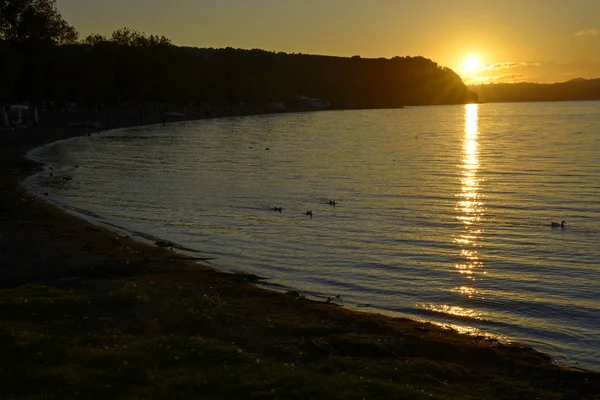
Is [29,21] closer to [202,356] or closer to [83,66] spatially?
[83,66]

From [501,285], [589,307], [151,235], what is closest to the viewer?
[589,307]

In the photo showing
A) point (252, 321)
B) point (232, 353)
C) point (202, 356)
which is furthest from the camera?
point (252, 321)

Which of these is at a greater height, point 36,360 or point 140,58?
point 140,58

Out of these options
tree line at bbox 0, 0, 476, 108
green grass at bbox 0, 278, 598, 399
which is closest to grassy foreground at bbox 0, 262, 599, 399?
green grass at bbox 0, 278, 598, 399

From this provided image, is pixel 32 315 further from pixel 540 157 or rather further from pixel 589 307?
pixel 540 157

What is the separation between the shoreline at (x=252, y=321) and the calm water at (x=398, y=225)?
1.59 m

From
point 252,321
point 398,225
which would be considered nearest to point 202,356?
point 252,321

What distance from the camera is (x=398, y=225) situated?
28.7 metres

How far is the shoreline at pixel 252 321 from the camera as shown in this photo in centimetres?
1174

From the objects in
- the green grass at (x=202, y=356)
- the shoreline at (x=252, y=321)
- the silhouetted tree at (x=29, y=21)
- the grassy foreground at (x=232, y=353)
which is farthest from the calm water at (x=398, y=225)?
the silhouetted tree at (x=29, y=21)

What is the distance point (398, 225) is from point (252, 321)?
15791 mm

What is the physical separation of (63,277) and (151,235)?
886 centimetres

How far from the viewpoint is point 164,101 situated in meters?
177

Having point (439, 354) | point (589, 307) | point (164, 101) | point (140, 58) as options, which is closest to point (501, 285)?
point (589, 307)
